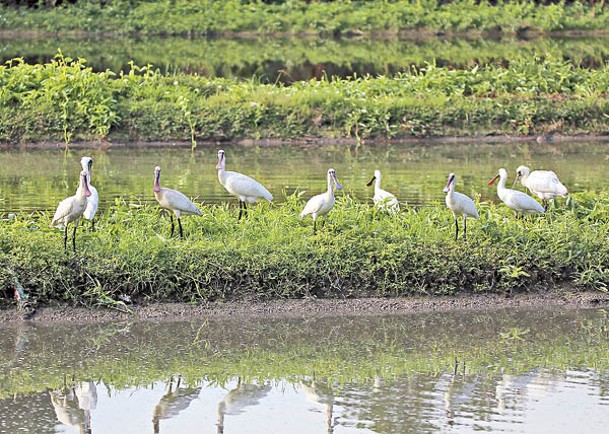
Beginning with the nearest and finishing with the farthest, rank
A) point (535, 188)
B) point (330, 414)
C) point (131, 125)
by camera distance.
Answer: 1. point (330, 414)
2. point (535, 188)
3. point (131, 125)

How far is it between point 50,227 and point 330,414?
363 centimetres

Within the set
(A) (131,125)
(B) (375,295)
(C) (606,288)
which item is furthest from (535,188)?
(A) (131,125)

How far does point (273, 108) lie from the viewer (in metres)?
18.6

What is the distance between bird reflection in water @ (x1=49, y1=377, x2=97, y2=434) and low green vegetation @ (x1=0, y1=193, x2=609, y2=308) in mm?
1398

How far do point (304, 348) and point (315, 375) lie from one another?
663 mm

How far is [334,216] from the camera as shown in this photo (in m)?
10.9

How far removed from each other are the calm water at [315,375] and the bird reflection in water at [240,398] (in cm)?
1

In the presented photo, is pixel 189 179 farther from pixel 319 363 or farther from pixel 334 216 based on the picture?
pixel 319 363

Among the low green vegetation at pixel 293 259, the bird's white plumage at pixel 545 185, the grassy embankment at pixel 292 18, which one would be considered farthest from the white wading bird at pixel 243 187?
the grassy embankment at pixel 292 18

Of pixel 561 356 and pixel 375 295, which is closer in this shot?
pixel 561 356

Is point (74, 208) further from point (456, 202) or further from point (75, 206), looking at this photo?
point (456, 202)

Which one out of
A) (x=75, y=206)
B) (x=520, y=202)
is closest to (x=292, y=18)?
(x=520, y=202)

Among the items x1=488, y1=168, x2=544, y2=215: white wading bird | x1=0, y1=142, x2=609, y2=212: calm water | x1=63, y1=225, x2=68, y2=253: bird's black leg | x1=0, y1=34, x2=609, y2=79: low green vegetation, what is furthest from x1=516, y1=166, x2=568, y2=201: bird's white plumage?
x1=0, y1=34, x2=609, y2=79: low green vegetation

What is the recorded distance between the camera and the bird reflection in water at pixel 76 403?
7.69 metres
